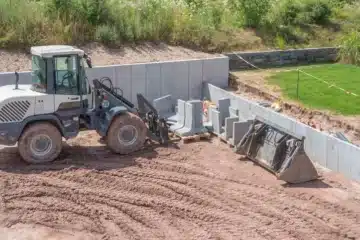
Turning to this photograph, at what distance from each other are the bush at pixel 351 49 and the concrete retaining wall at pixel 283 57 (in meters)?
0.58

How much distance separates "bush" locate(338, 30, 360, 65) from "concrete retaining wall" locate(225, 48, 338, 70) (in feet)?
1.90

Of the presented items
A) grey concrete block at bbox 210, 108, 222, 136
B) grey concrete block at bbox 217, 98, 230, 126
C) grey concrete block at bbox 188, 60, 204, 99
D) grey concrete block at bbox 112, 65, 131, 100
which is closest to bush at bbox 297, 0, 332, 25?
grey concrete block at bbox 188, 60, 204, 99

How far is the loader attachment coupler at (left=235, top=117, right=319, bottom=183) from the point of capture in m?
Result: 12.9

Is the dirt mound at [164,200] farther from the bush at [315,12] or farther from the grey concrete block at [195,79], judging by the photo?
the bush at [315,12]

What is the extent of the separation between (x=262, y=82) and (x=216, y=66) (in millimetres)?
1549

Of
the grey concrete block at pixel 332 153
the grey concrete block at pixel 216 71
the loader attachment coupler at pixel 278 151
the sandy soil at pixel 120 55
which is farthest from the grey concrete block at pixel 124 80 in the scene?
the grey concrete block at pixel 332 153

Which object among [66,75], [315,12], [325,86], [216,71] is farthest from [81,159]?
[315,12]

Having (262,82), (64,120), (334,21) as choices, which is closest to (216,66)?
(262,82)

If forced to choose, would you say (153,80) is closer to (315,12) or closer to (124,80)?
(124,80)

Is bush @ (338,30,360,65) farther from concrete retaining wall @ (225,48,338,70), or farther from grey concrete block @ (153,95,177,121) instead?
grey concrete block @ (153,95,177,121)

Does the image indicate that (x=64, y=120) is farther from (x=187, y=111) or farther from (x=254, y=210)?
(x=254, y=210)

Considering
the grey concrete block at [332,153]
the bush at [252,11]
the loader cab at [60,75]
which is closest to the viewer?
the grey concrete block at [332,153]

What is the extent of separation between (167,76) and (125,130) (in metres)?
4.83

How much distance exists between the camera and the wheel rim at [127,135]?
14555 millimetres
